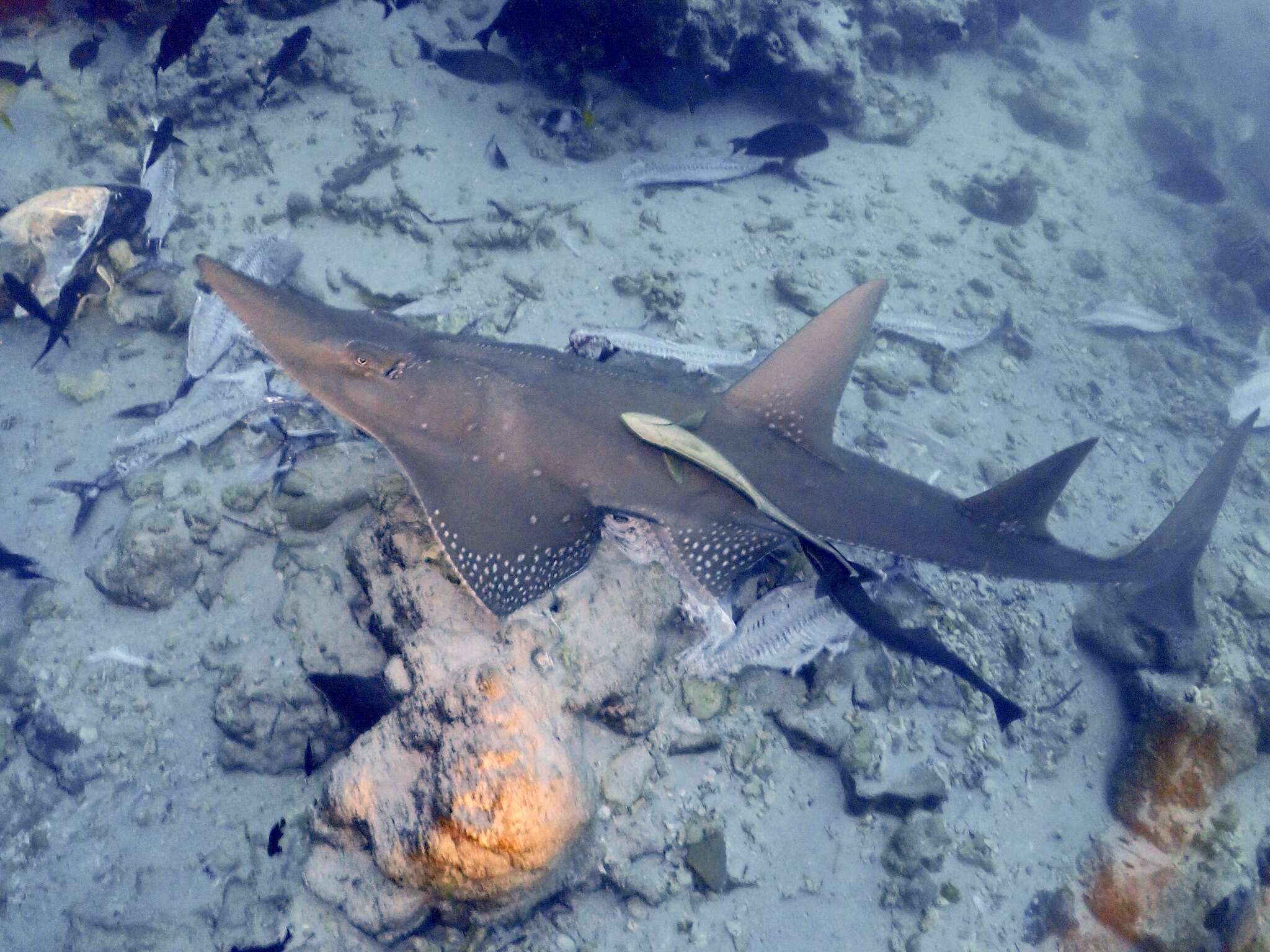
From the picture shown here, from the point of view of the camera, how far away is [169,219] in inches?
244

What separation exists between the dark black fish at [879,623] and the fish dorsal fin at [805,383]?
93 cm

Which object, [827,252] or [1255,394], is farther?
[1255,394]

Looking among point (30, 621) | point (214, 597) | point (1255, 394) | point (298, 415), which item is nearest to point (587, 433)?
point (298, 415)

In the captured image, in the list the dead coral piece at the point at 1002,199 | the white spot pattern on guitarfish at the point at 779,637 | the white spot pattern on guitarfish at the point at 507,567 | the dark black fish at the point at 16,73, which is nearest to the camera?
the white spot pattern on guitarfish at the point at 507,567

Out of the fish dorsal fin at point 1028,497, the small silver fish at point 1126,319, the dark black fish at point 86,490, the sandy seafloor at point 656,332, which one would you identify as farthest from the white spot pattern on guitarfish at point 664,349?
the small silver fish at point 1126,319

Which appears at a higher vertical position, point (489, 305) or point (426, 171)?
point (426, 171)

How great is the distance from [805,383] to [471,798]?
3.24 m

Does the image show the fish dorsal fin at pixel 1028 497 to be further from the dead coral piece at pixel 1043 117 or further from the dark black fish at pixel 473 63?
the dead coral piece at pixel 1043 117

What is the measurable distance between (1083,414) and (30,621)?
10.3m

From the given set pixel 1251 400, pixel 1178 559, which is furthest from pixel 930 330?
pixel 1251 400

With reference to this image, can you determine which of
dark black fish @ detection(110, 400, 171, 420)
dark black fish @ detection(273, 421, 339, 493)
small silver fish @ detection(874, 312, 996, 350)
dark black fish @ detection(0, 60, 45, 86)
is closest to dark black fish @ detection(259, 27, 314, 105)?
dark black fish @ detection(0, 60, 45, 86)

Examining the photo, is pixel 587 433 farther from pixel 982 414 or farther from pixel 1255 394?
pixel 1255 394

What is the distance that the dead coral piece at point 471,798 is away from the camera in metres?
2.87

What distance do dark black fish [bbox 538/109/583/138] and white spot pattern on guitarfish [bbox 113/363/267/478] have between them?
4.83 m
